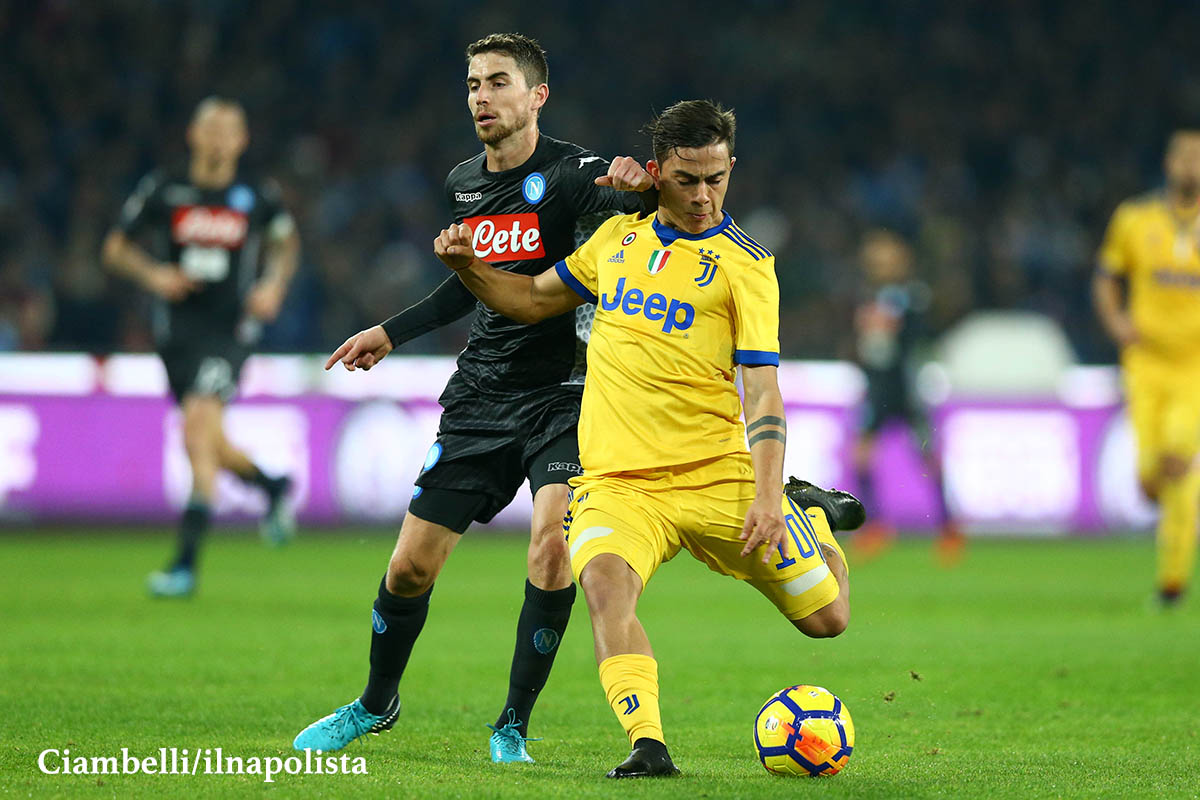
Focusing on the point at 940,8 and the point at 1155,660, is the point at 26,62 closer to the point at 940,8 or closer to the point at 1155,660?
the point at 940,8

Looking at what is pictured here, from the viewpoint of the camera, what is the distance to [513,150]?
5207 mm

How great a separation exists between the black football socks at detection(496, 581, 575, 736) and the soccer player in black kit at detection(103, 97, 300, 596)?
4.74 meters

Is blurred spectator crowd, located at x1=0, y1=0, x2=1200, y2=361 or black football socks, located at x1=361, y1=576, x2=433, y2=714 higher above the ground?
blurred spectator crowd, located at x1=0, y1=0, x2=1200, y2=361

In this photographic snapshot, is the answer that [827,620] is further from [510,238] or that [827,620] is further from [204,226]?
[204,226]

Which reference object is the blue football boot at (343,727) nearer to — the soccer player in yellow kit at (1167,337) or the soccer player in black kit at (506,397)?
the soccer player in black kit at (506,397)

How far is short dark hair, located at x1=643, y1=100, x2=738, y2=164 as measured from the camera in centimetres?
454

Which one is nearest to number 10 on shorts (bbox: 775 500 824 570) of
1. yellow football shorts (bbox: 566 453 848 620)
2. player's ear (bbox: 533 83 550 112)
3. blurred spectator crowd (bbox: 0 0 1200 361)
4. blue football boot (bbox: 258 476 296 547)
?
yellow football shorts (bbox: 566 453 848 620)

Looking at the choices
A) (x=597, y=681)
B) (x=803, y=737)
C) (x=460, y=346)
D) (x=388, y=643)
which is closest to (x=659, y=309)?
(x=803, y=737)

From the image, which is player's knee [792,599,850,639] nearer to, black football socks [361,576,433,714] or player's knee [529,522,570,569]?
player's knee [529,522,570,569]

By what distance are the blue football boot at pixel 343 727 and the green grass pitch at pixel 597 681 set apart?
6 centimetres

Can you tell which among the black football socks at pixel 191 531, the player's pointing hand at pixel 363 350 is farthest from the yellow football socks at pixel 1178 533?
the player's pointing hand at pixel 363 350

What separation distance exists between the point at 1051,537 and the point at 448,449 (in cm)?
1058

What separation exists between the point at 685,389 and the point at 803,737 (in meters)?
1.03

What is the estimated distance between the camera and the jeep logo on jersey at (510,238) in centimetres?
515
